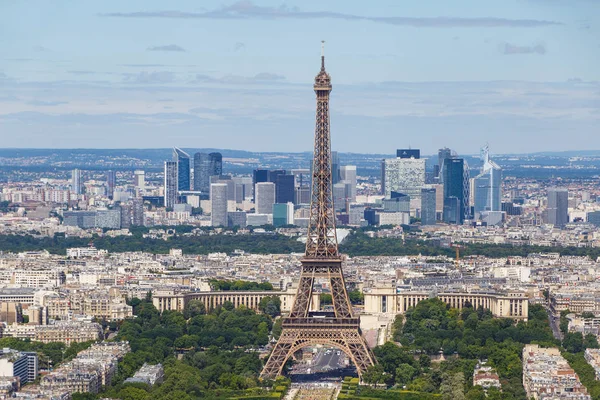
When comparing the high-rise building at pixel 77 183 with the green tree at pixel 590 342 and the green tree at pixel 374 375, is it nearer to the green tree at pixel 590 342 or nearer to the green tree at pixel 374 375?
the green tree at pixel 590 342

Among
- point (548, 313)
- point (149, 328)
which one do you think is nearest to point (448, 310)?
point (548, 313)

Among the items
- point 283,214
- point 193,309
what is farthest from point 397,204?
point 193,309

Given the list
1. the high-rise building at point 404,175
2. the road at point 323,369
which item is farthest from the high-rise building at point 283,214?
the road at point 323,369

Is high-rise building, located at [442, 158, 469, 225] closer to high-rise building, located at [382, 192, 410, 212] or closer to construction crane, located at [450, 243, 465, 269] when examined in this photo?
high-rise building, located at [382, 192, 410, 212]

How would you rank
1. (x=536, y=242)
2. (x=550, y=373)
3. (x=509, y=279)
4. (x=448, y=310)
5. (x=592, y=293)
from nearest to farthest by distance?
(x=550, y=373) → (x=448, y=310) → (x=592, y=293) → (x=509, y=279) → (x=536, y=242)

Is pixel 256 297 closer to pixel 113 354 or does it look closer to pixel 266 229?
pixel 113 354

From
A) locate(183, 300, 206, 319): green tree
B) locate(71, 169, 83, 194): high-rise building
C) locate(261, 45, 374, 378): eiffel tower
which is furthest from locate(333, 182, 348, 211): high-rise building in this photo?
locate(261, 45, 374, 378): eiffel tower
